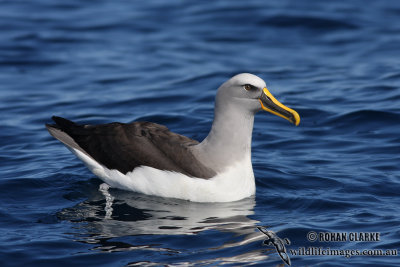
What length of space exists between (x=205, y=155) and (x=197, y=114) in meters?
4.56

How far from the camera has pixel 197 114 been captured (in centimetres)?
1507

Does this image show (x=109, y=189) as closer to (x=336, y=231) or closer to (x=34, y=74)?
(x=336, y=231)

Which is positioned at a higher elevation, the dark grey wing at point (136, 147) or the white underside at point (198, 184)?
the dark grey wing at point (136, 147)

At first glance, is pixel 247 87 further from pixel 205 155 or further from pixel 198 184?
pixel 198 184

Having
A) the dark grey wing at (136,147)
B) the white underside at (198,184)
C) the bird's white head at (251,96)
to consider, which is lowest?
the white underside at (198,184)

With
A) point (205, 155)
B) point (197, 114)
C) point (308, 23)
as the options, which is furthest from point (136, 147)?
point (308, 23)

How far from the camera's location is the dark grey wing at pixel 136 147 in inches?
413

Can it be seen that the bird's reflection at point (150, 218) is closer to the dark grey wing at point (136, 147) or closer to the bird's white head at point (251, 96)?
the dark grey wing at point (136, 147)

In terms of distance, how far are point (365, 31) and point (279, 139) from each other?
8.04 meters

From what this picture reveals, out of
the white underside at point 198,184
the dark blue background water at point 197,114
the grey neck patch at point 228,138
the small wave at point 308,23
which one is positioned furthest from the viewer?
the small wave at point 308,23

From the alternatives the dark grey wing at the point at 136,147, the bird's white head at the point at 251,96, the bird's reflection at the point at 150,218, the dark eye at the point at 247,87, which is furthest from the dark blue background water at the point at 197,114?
the dark eye at the point at 247,87

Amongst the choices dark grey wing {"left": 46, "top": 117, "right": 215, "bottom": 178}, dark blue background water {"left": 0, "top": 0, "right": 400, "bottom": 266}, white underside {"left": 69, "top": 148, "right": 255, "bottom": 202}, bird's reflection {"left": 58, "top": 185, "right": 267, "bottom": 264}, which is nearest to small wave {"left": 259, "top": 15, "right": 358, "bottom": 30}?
dark blue background water {"left": 0, "top": 0, "right": 400, "bottom": 266}

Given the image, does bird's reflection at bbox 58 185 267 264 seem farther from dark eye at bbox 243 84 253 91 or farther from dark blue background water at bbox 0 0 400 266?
dark eye at bbox 243 84 253 91

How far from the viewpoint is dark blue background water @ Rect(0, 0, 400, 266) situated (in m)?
9.16
